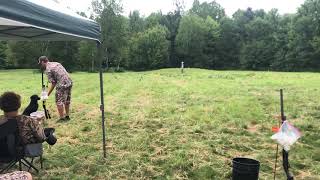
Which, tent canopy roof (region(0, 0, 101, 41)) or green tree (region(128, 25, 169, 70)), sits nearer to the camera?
tent canopy roof (region(0, 0, 101, 41))

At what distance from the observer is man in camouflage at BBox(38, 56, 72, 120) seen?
10203mm

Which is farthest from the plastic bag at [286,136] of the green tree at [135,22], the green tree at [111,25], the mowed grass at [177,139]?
the green tree at [135,22]

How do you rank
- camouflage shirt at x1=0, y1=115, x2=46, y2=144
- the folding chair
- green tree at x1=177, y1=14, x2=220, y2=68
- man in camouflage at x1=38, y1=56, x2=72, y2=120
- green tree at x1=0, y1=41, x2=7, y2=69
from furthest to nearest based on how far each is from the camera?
green tree at x1=177, y1=14, x2=220, y2=68 → green tree at x1=0, y1=41, x2=7, y2=69 → man in camouflage at x1=38, y1=56, x2=72, y2=120 → camouflage shirt at x1=0, y1=115, x2=46, y2=144 → the folding chair

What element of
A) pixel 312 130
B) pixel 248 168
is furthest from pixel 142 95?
pixel 248 168

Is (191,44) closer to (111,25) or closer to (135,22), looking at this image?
(135,22)

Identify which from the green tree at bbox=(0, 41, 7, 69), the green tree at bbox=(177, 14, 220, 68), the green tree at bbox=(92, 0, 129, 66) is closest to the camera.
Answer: the green tree at bbox=(92, 0, 129, 66)

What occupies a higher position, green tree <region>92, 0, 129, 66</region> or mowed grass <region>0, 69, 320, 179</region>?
green tree <region>92, 0, 129, 66</region>

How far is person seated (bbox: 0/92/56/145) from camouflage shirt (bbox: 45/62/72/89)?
15.8 feet

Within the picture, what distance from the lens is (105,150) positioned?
7379 mm

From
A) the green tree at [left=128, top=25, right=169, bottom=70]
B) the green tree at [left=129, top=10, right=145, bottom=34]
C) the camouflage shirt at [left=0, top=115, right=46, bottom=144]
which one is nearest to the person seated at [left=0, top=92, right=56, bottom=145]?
the camouflage shirt at [left=0, top=115, right=46, bottom=144]

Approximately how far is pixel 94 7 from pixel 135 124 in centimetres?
4473

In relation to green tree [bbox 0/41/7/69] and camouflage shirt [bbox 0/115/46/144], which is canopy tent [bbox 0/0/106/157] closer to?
camouflage shirt [bbox 0/115/46/144]

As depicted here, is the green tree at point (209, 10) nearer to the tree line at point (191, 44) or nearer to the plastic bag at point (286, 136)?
the tree line at point (191, 44)

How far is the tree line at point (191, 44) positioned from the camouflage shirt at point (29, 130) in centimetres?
4790
